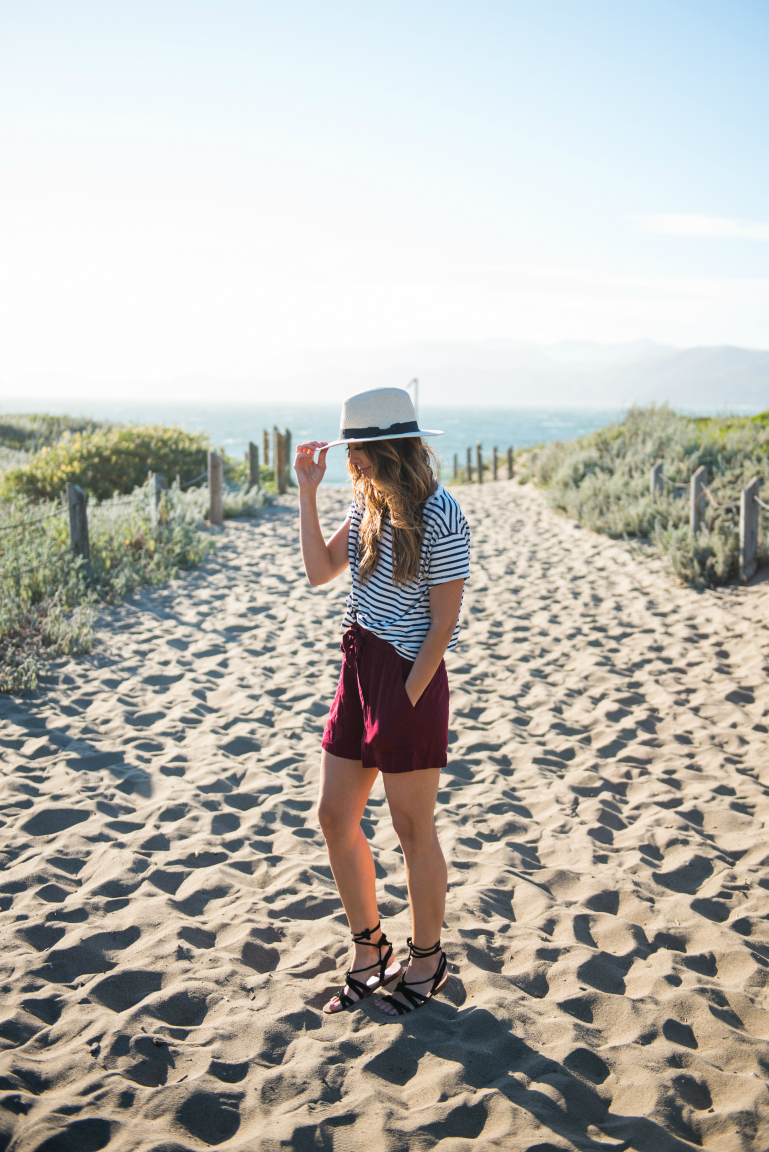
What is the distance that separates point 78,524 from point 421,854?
6.48 m

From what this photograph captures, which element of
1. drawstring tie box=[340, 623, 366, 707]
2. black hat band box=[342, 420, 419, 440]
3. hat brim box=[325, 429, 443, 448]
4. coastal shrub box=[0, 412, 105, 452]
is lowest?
drawstring tie box=[340, 623, 366, 707]

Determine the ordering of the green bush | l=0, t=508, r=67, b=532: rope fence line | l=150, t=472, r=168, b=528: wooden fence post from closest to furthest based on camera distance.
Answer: l=0, t=508, r=67, b=532: rope fence line, l=150, t=472, r=168, b=528: wooden fence post, the green bush

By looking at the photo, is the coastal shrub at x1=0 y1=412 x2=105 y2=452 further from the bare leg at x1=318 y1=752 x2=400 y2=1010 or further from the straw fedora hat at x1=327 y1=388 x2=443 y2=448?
the bare leg at x1=318 y1=752 x2=400 y2=1010

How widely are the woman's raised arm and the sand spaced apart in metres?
1.46

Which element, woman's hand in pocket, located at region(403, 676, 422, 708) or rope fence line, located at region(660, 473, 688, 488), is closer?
woman's hand in pocket, located at region(403, 676, 422, 708)

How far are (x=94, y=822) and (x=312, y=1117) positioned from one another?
2.00 metres

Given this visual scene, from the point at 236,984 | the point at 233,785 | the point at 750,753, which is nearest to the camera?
the point at 236,984

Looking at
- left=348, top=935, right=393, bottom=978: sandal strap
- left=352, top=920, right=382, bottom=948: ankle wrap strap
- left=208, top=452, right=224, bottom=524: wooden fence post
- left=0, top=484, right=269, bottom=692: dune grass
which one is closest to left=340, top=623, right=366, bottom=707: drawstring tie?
left=352, top=920, right=382, bottom=948: ankle wrap strap

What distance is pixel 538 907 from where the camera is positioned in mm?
3129

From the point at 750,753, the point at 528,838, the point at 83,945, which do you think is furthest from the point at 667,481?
the point at 83,945

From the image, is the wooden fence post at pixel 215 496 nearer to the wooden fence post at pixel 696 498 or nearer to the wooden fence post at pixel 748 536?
the wooden fence post at pixel 696 498

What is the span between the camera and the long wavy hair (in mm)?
2223

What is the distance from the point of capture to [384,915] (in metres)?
3.06

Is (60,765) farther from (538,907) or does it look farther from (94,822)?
(538,907)
